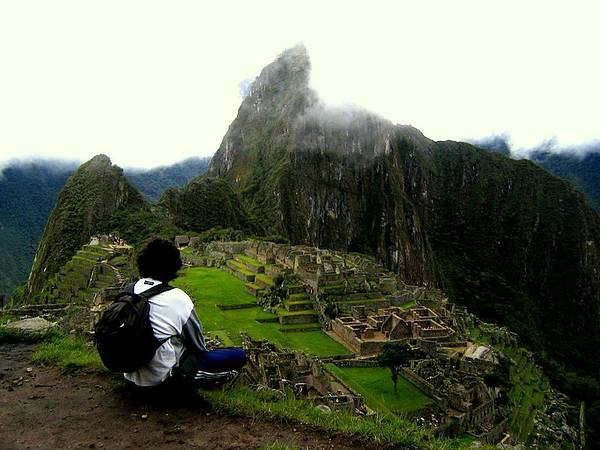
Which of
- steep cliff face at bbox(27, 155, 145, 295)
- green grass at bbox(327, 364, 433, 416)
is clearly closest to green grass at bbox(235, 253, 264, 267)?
green grass at bbox(327, 364, 433, 416)

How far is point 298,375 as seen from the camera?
61.6ft

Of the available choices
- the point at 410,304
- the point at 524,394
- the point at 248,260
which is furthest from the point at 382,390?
the point at 248,260

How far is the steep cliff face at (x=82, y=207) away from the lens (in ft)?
237

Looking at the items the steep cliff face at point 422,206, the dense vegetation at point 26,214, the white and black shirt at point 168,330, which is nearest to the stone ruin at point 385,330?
the white and black shirt at point 168,330

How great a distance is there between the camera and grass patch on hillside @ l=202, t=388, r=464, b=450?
6418mm

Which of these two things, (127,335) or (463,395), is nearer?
(127,335)

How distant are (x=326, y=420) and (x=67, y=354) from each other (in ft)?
14.6

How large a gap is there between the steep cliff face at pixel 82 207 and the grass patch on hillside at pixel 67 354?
59.4m

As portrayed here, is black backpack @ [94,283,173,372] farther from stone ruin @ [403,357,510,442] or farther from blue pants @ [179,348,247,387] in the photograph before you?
stone ruin @ [403,357,510,442]

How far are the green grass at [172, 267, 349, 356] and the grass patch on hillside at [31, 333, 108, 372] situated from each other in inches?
529

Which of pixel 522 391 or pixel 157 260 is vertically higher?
pixel 157 260

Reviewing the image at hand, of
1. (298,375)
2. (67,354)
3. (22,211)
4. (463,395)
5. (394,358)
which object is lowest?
(22,211)

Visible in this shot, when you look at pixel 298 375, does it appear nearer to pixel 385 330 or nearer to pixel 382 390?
pixel 382 390

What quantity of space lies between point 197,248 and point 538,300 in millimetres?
124666
